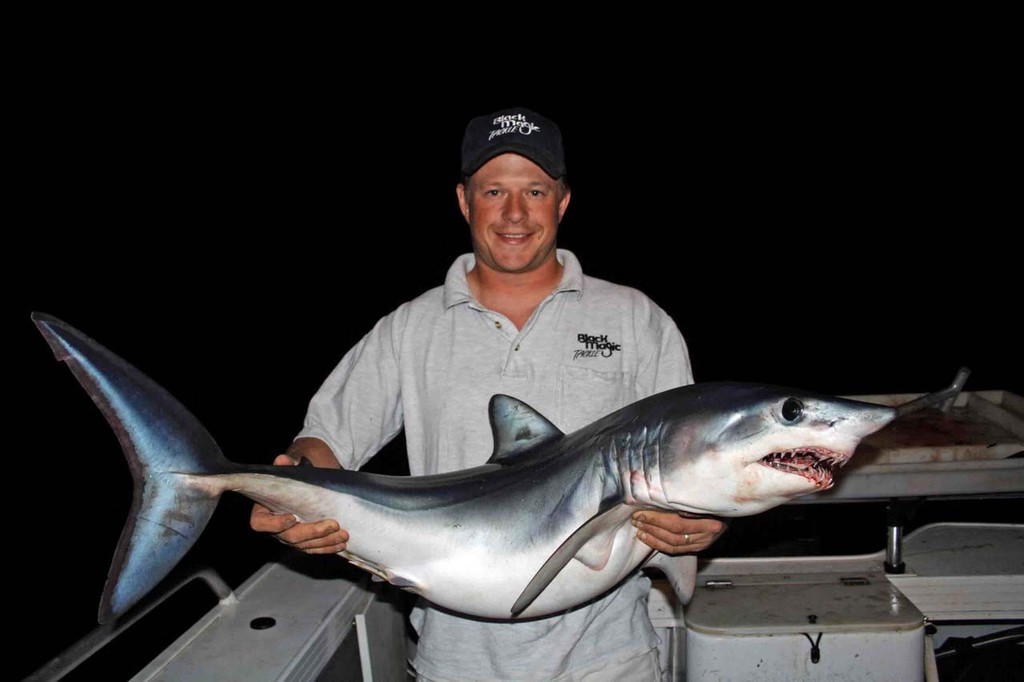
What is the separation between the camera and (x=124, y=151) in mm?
44469

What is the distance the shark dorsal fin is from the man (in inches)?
8.2

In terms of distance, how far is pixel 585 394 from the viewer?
7.20 feet

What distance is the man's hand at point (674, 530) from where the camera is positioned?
1813 millimetres

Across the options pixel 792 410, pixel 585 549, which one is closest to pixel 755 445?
pixel 792 410

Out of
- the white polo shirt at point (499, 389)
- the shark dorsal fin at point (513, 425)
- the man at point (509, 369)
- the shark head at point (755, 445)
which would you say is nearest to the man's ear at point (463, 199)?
the man at point (509, 369)

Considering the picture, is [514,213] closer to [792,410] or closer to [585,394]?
[585,394]

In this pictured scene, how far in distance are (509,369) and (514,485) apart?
17.6 inches

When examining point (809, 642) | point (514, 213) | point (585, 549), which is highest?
point (514, 213)

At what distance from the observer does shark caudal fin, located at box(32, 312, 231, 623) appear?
1580 mm

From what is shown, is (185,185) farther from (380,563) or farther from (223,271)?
(380,563)

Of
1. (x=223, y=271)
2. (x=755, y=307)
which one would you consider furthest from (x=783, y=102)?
(x=223, y=271)

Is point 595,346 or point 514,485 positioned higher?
point 595,346

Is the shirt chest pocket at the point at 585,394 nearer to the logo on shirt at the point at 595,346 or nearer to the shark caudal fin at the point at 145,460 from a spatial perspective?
the logo on shirt at the point at 595,346

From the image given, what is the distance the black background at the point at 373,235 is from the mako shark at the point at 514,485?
7.68m
